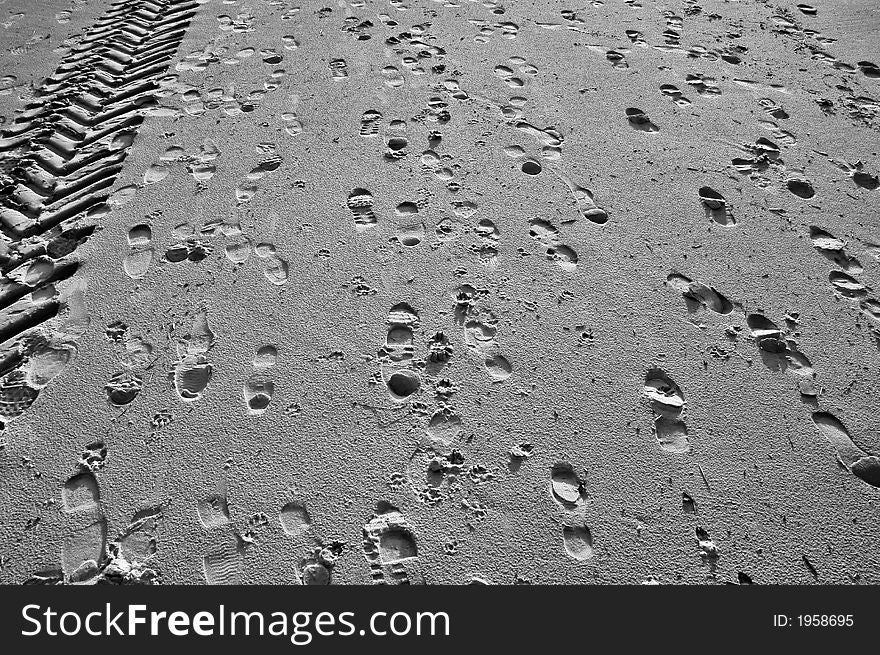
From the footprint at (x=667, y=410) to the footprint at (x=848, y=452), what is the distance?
1.14 ft

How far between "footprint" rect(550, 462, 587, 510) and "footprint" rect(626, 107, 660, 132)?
5.06 feet

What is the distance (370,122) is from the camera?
2.51 m

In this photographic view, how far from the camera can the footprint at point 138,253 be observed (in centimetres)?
197

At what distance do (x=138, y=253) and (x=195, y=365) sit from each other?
0.54 meters

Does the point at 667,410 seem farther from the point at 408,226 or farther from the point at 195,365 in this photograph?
the point at 195,365

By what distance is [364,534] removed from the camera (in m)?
1.42

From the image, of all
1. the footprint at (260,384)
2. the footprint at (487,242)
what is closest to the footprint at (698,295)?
the footprint at (487,242)

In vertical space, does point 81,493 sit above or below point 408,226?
below

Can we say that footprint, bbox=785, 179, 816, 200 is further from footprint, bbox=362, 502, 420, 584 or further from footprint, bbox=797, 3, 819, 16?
footprint, bbox=362, 502, 420, 584

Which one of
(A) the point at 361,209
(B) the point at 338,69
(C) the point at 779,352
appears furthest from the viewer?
(B) the point at 338,69

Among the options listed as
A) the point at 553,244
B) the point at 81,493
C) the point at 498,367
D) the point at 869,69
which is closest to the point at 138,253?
the point at 81,493

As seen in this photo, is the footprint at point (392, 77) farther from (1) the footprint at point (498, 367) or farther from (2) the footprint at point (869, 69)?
(2) the footprint at point (869, 69)

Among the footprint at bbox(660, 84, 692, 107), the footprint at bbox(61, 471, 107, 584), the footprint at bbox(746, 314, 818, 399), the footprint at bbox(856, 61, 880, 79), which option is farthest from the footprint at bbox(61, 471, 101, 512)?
the footprint at bbox(856, 61, 880, 79)

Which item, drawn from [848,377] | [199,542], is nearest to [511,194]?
[848,377]
